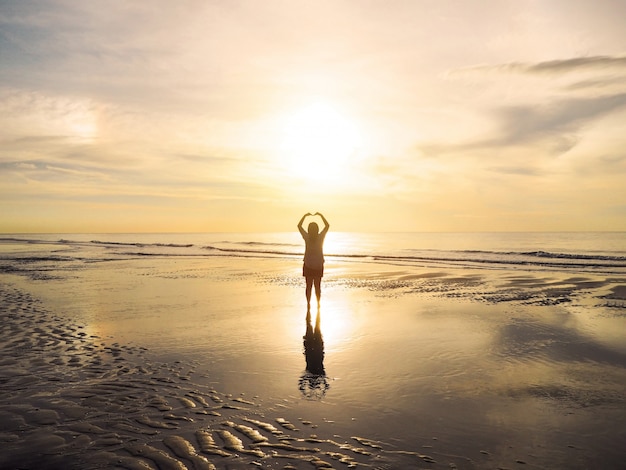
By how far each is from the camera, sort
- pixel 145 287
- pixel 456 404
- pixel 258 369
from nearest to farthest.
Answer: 1. pixel 456 404
2. pixel 258 369
3. pixel 145 287

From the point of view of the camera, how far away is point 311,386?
701 centimetres

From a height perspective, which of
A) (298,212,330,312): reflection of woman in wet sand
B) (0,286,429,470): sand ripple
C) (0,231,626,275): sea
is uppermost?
(298,212,330,312): reflection of woman in wet sand

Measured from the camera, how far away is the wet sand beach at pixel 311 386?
4.80 meters

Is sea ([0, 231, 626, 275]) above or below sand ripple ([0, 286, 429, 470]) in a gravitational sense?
above

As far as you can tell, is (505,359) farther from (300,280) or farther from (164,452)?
(300,280)

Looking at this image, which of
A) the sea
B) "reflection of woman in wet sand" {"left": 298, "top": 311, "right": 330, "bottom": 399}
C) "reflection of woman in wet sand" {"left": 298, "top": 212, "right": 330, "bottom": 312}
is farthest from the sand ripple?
the sea

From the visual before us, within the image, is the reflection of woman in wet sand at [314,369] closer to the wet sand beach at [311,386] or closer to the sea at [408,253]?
the wet sand beach at [311,386]

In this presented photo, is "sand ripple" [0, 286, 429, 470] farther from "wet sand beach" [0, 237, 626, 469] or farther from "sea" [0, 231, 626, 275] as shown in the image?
"sea" [0, 231, 626, 275]

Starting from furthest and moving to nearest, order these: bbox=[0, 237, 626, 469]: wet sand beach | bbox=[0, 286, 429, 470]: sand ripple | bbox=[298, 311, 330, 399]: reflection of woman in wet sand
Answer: bbox=[298, 311, 330, 399]: reflection of woman in wet sand → bbox=[0, 237, 626, 469]: wet sand beach → bbox=[0, 286, 429, 470]: sand ripple

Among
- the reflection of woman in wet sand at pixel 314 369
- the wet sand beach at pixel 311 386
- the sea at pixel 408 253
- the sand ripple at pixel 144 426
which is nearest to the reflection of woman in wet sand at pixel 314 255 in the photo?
the wet sand beach at pixel 311 386

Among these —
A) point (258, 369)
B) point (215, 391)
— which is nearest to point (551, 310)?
point (258, 369)

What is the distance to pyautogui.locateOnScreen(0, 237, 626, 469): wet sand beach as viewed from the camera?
4801mm

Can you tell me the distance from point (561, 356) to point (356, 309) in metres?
6.78

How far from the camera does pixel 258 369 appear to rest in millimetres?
7910
